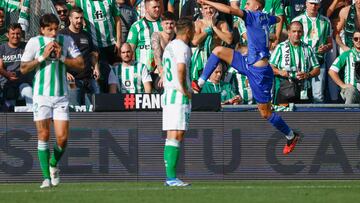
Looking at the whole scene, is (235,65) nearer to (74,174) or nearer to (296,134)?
(296,134)

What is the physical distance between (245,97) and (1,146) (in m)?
4.01

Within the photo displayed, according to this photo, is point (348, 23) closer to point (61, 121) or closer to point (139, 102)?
point (139, 102)

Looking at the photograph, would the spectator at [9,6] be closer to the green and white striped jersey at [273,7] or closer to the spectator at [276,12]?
the green and white striped jersey at [273,7]

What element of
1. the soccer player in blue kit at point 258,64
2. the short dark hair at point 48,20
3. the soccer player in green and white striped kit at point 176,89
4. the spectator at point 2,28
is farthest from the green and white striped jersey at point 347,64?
the short dark hair at point 48,20

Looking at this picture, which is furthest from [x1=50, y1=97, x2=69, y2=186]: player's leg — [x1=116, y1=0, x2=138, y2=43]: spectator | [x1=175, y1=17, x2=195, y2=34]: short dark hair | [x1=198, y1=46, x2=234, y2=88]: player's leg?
[x1=116, y1=0, x2=138, y2=43]: spectator

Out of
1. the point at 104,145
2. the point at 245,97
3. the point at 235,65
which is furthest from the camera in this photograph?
the point at 245,97

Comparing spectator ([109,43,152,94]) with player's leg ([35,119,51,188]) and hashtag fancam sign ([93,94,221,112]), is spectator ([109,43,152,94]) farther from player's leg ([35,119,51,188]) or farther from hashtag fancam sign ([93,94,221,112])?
player's leg ([35,119,51,188])

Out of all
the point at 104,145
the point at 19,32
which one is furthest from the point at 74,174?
the point at 19,32

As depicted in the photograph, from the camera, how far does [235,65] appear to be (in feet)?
52.1

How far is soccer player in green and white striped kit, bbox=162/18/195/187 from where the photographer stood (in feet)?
45.0

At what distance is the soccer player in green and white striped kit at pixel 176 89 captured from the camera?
45.0 feet

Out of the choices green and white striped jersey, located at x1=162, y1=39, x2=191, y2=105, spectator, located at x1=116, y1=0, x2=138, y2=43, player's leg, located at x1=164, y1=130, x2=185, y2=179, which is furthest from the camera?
spectator, located at x1=116, y1=0, x2=138, y2=43

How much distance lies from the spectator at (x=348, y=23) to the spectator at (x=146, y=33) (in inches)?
120

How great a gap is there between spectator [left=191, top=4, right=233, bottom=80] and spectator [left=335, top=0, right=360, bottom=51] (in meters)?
1.94
